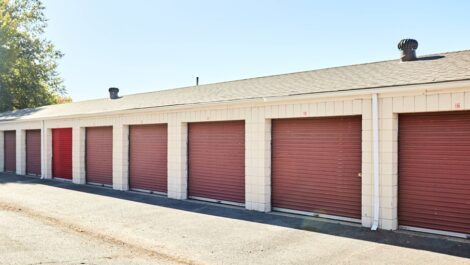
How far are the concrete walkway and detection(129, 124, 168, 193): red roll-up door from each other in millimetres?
2300

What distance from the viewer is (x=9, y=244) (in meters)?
7.64

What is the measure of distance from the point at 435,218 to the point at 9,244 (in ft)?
28.9

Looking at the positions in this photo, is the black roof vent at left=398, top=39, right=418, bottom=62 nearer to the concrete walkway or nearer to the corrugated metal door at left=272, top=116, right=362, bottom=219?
the corrugated metal door at left=272, top=116, right=362, bottom=219

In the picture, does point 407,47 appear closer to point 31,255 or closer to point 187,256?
point 187,256

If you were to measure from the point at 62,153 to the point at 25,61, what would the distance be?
26.2m

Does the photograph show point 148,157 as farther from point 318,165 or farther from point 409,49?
point 409,49

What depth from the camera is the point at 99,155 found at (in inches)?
673

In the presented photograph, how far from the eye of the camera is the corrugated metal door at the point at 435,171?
8.14m

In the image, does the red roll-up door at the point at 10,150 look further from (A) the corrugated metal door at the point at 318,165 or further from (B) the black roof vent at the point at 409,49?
(B) the black roof vent at the point at 409,49

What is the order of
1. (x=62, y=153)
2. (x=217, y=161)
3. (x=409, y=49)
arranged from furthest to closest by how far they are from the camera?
(x=62, y=153)
(x=217, y=161)
(x=409, y=49)

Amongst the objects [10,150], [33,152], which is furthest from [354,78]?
[10,150]


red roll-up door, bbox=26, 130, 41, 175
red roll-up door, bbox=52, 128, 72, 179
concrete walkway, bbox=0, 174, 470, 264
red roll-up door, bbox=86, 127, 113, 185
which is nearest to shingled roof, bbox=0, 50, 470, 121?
concrete walkway, bbox=0, 174, 470, 264

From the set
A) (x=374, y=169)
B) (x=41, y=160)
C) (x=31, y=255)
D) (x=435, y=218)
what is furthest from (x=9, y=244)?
(x=41, y=160)

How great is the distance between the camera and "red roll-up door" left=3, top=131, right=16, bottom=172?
2264cm
